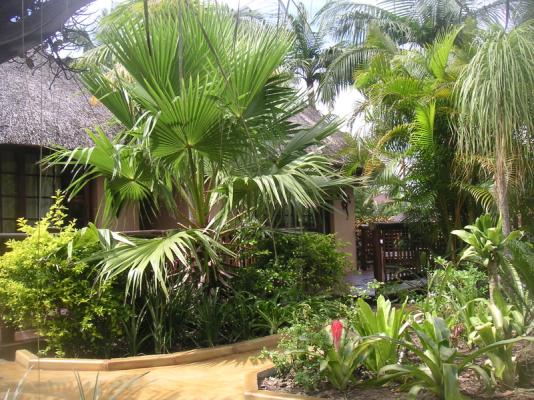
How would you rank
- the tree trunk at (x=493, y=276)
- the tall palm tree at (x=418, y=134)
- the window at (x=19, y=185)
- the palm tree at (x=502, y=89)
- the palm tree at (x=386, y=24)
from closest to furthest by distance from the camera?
the tree trunk at (x=493, y=276), the palm tree at (x=502, y=89), the tall palm tree at (x=418, y=134), the window at (x=19, y=185), the palm tree at (x=386, y=24)

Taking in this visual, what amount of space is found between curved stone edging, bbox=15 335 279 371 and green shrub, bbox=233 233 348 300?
1.05m

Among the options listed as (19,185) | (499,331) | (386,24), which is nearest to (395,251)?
(19,185)

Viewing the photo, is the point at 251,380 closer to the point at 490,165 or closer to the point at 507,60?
the point at 507,60

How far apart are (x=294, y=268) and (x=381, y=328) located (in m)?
3.08

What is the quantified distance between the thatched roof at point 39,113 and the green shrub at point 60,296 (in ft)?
9.29

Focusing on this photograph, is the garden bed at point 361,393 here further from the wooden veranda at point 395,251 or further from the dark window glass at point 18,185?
the wooden veranda at point 395,251

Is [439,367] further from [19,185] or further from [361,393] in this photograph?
[19,185]

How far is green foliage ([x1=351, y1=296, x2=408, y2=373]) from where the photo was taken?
14.1ft

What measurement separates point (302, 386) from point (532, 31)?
3.47 meters

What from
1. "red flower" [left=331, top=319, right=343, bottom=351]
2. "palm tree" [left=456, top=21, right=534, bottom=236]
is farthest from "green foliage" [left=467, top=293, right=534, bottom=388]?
"palm tree" [left=456, top=21, right=534, bottom=236]

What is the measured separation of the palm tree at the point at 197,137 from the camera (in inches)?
214

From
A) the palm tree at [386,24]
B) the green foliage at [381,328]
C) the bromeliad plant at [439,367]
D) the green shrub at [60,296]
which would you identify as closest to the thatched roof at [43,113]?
the green shrub at [60,296]

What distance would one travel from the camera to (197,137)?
5.64m

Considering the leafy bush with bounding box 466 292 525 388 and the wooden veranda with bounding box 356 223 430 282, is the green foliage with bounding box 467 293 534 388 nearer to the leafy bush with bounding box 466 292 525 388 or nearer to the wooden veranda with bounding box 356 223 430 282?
the leafy bush with bounding box 466 292 525 388
